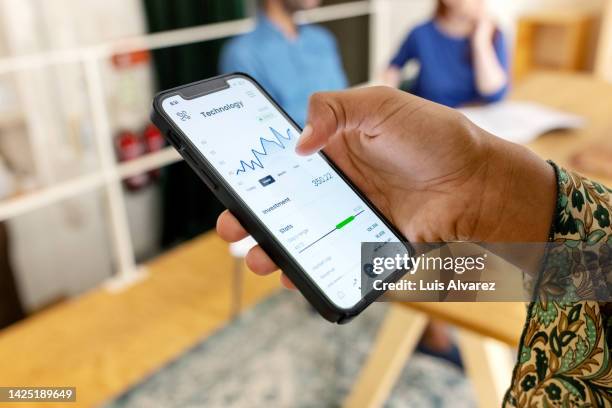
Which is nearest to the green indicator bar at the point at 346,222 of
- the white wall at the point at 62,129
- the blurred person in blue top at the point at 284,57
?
the blurred person in blue top at the point at 284,57

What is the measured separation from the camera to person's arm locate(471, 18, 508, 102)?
1.29m

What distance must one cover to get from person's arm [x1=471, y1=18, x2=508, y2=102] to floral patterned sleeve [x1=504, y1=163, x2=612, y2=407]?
0.85 m

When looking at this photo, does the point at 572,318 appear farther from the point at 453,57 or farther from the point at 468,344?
the point at 453,57

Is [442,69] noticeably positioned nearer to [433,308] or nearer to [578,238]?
[433,308]

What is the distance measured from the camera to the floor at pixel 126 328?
130 centimetres

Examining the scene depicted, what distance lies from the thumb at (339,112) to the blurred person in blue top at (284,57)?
2.33 feet

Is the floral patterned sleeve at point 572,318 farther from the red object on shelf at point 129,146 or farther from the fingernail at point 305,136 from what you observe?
the red object on shelf at point 129,146

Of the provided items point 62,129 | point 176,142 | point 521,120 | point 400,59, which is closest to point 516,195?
point 176,142

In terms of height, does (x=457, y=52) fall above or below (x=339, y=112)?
below

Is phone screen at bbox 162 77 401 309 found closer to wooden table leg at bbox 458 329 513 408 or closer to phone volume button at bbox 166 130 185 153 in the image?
phone volume button at bbox 166 130 185 153

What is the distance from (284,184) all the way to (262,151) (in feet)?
0.12

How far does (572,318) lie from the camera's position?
1.48ft

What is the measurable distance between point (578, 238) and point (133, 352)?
3.89 ft

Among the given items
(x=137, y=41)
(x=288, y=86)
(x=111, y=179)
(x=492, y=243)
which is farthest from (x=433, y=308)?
(x=137, y=41)
